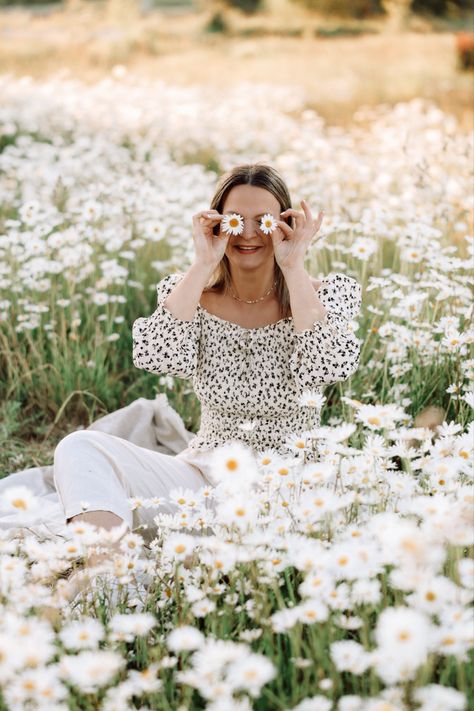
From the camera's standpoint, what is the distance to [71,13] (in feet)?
71.4

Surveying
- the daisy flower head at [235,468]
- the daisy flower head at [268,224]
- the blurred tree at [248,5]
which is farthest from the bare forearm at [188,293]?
the blurred tree at [248,5]

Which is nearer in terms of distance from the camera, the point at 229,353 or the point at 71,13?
the point at 229,353

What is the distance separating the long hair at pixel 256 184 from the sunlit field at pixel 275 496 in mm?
395

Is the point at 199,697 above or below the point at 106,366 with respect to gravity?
above

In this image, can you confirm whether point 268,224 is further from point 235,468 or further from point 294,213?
point 235,468

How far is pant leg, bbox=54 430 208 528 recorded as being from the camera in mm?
2533

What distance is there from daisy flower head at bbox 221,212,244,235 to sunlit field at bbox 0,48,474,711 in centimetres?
59

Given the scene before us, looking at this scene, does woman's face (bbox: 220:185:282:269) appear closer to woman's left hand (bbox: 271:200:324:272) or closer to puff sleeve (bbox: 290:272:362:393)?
woman's left hand (bbox: 271:200:324:272)

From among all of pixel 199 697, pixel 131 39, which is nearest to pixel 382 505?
pixel 199 697

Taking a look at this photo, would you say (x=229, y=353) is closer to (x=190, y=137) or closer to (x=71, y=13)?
(x=190, y=137)

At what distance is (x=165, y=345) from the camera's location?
2.92m

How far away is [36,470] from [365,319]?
1.57 metres

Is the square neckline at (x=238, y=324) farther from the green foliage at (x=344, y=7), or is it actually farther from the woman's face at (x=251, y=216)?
the green foliage at (x=344, y=7)

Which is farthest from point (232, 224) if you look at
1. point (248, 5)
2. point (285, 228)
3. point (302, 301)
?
point (248, 5)
